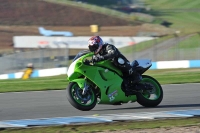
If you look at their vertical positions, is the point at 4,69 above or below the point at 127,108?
above

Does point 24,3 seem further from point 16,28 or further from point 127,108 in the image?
point 127,108

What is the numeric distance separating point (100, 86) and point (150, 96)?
116cm

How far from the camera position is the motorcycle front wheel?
8.43 m

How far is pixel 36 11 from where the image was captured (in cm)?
6481

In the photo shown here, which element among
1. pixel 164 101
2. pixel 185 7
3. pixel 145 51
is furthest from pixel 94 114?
pixel 185 7

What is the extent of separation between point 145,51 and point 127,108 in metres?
20.3

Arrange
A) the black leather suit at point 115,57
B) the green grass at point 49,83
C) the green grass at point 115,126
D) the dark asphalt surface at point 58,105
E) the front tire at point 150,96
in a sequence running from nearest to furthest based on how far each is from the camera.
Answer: the green grass at point 115,126
the black leather suit at point 115,57
the dark asphalt surface at point 58,105
the front tire at point 150,96
the green grass at point 49,83

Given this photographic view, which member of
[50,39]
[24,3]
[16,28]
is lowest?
[50,39]

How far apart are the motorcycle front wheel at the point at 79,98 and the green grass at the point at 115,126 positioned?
106cm

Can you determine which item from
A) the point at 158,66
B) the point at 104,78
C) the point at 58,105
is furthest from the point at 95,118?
the point at 158,66

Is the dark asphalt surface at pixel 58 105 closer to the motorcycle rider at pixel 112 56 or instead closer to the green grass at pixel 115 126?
the motorcycle rider at pixel 112 56

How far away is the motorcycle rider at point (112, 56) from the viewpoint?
8.60 metres

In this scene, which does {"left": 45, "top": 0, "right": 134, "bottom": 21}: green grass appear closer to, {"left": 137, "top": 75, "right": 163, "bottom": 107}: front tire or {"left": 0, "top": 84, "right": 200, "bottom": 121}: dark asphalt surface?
{"left": 0, "top": 84, "right": 200, "bottom": 121}: dark asphalt surface

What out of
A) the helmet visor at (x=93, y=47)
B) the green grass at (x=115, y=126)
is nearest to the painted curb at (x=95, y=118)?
the green grass at (x=115, y=126)
